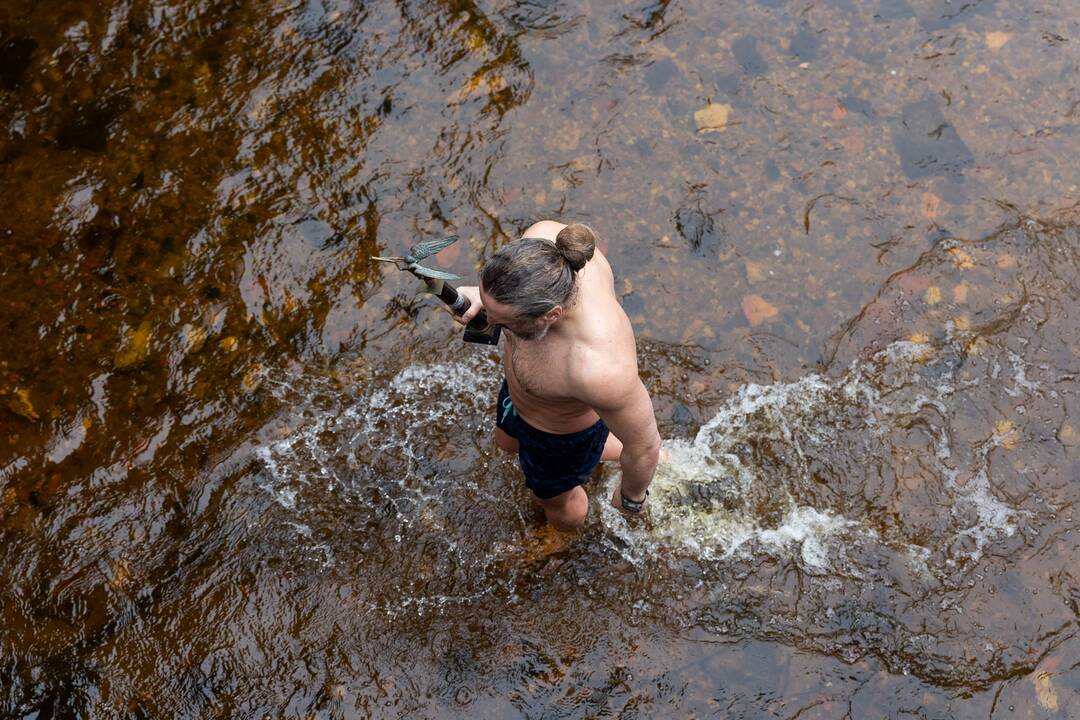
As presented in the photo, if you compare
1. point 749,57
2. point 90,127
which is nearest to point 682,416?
point 749,57

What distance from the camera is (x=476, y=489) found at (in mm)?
3912

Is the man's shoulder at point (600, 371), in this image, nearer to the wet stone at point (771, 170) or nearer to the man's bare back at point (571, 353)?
the man's bare back at point (571, 353)

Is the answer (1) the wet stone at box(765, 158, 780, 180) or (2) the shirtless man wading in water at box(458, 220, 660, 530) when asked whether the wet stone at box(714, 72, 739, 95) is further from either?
(2) the shirtless man wading in water at box(458, 220, 660, 530)

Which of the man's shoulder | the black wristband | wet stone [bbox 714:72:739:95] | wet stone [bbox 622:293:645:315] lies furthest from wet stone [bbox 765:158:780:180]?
the man's shoulder

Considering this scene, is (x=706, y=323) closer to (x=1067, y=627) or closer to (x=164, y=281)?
(x=1067, y=627)

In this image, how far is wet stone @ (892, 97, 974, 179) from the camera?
4.55m

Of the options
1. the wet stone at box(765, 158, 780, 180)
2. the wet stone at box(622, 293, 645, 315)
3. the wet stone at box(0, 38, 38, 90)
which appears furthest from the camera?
the wet stone at box(0, 38, 38, 90)

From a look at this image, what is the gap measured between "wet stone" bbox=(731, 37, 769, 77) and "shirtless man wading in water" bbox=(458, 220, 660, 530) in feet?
8.37

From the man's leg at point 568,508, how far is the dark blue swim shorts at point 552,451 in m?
→ 0.16

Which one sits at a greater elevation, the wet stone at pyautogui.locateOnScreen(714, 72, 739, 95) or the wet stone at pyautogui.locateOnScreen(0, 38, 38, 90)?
the wet stone at pyautogui.locateOnScreen(0, 38, 38, 90)

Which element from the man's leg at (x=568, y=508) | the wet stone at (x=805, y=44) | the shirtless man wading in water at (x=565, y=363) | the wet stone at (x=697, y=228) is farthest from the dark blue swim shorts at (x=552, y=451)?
the wet stone at (x=805, y=44)

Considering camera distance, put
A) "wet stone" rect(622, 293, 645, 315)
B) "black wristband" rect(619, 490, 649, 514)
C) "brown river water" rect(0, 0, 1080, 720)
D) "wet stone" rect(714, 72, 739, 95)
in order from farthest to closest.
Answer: "wet stone" rect(714, 72, 739, 95)
"wet stone" rect(622, 293, 645, 315)
"brown river water" rect(0, 0, 1080, 720)
"black wristband" rect(619, 490, 649, 514)

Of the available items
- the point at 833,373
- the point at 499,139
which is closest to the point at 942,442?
the point at 833,373

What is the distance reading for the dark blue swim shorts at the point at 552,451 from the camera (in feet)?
9.98
